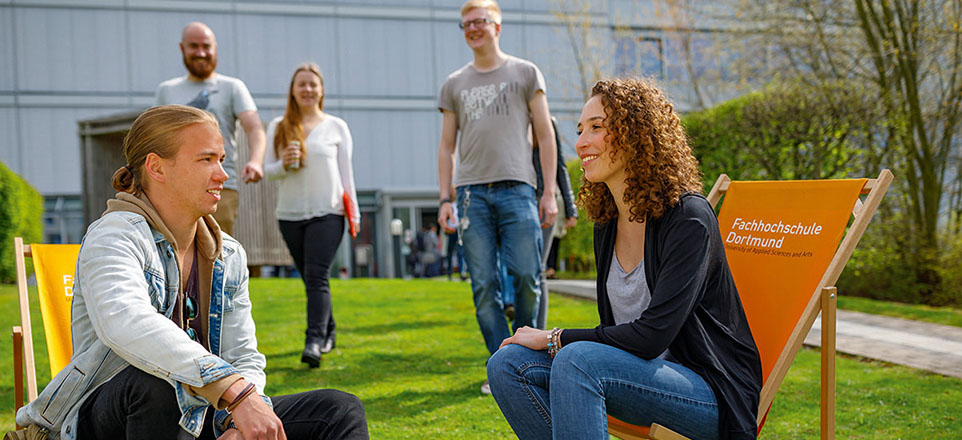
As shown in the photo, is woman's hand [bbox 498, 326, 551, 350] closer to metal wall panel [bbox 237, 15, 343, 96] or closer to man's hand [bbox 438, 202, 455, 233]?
man's hand [bbox 438, 202, 455, 233]

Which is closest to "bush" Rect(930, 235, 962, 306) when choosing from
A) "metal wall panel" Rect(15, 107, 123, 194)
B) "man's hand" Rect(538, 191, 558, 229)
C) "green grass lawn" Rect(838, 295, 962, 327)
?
"green grass lawn" Rect(838, 295, 962, 327)

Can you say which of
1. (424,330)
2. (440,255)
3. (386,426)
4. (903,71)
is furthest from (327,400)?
(440,255)

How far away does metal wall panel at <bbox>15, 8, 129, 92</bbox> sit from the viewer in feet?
73.0

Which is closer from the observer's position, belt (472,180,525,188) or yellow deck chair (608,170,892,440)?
yellow deck chair (608,170,892,440)

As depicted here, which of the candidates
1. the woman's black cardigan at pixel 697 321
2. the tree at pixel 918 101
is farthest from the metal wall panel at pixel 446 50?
the woman's black cardigan at pixel 697 321

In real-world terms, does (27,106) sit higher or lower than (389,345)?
higher

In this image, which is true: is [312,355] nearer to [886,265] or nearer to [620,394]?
[620,394]

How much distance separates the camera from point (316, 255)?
→ 4.97 metres

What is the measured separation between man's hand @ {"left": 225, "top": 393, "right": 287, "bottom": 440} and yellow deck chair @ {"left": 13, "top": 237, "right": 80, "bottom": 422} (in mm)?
1176

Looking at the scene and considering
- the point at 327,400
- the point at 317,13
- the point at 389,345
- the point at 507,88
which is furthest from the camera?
the point at 317,13

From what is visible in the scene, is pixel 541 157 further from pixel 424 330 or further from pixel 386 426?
pixel 424 330

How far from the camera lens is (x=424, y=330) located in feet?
21.6

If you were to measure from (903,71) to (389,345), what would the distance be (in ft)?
23.5

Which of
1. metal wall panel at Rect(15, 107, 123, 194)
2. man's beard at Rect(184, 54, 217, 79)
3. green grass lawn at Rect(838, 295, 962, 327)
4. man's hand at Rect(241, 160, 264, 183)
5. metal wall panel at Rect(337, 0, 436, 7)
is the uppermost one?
metal wall panel at Rect(337, 0, 436, 7)
